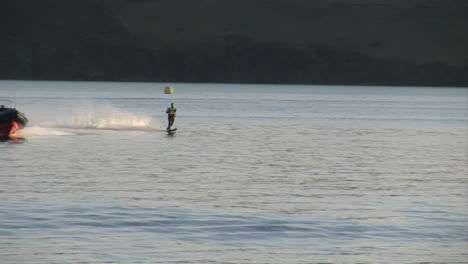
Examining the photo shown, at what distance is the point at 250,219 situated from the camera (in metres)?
23.3

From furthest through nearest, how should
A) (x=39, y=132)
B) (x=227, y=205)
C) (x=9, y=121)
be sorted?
(x=39, y=132) → (x=9, y=121) → (x=227, y=205)

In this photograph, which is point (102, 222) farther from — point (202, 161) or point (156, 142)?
point (156, 142)

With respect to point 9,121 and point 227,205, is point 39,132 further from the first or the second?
point 227,205

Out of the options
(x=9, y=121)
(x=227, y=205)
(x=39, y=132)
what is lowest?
(x=39, y=132)

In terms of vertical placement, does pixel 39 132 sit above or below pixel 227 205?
below

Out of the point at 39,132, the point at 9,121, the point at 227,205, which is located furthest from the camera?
the point at 39,132

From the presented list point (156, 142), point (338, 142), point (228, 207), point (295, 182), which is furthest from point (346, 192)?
point (338, 142)

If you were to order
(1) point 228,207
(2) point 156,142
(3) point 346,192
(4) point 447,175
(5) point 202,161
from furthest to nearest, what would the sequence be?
(2) point 156,142 < (5) point 202,161 < (4) point 447,175 < (3) point 346,192 < (1) point 228,207

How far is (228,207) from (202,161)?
15.4 metres

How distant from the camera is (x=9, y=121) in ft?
176

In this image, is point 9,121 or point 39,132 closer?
point 9,121

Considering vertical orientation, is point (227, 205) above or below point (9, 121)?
below

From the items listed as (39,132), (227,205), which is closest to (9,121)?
(39,132)

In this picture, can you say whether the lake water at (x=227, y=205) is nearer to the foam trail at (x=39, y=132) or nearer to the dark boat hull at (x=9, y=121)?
the dark boat hull at (x=9, y=121)
